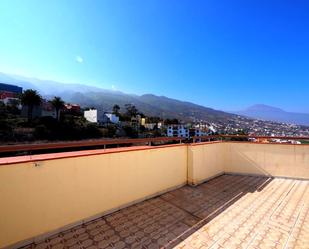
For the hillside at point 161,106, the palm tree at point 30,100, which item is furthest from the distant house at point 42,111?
the hillside at point 161,106

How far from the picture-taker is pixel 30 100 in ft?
89.1

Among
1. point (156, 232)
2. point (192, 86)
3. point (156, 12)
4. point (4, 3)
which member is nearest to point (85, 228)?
point (156, 232)

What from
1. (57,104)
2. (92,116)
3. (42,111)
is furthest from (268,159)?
(92,116)

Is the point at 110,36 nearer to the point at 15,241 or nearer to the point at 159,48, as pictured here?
the point at 159,48

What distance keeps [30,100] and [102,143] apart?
30086 mm

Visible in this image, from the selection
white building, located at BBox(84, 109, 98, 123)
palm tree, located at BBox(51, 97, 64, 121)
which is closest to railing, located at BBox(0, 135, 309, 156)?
palm tree, located at BBox(51, 97, 64, 121)

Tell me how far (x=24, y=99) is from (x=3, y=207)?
3080cm

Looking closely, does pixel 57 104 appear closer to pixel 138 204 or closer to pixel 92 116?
pixel 92 116

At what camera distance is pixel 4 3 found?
5234 mm

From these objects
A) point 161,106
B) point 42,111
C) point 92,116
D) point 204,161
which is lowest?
point 204,161

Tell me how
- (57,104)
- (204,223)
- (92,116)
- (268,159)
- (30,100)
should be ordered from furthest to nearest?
(92,116) → (57,104) → (30,100) → (268,159) → (204,223)

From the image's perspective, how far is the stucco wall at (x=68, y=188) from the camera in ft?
6.16

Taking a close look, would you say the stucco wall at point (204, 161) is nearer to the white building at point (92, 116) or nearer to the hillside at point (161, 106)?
the white building at point (92, 116)

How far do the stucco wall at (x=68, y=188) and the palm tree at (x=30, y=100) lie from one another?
29.2 metres
